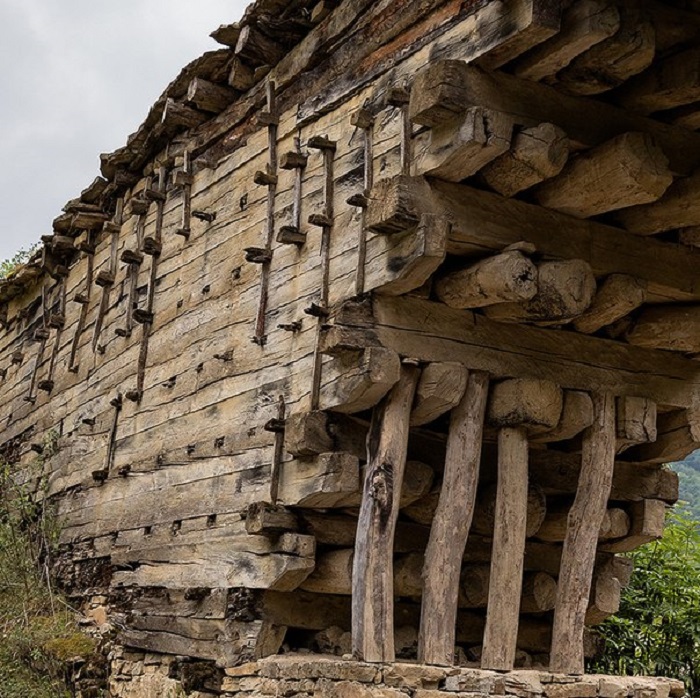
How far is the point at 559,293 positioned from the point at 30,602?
6259 millimetres

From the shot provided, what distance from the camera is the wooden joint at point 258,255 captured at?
25.9 ft

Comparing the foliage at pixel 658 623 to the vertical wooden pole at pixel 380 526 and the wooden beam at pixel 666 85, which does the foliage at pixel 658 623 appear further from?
the wooden beam at pixel 666 85

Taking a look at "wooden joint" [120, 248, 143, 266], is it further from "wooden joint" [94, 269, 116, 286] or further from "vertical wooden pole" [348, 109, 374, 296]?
"vertical wooden pole" [348, 109, 374, 296]

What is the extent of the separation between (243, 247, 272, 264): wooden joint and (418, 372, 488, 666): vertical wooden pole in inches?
75.6

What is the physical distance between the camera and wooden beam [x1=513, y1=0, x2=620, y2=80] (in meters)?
5.71

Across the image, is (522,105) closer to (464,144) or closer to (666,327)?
(464,144)

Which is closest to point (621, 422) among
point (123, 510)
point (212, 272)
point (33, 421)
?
→ point (212, 272)

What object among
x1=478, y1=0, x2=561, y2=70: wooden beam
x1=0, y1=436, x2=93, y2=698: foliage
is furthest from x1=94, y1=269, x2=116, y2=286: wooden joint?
x1=478, y1=0, x2=561, y2=70: wooden beam

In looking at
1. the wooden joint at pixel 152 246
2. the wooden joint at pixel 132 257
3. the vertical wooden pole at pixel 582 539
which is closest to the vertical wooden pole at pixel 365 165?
the vertical wooden pole at pixel 582 539

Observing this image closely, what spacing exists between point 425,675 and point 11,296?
9.96 metres

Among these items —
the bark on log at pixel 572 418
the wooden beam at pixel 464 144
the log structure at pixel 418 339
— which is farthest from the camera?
the bark on log at pixel 572 418

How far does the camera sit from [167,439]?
29.2ft

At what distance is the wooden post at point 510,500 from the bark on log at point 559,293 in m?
0.51

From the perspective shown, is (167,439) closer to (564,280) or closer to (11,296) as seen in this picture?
(564,280)
